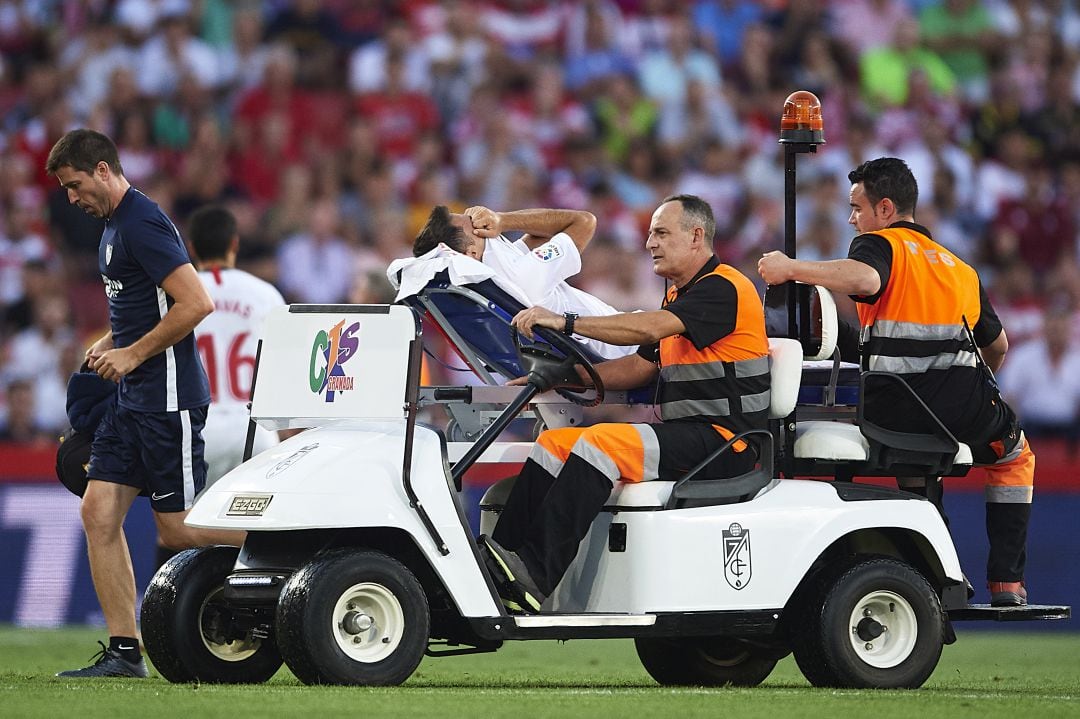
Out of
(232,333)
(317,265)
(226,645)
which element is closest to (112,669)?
(226,645)

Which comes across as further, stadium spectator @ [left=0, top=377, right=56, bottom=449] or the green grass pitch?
stadium spectator @ [left=0, top=377, right=56, bottom=449]

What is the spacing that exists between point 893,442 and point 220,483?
8.74 feet

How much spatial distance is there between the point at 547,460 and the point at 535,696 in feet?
2.86

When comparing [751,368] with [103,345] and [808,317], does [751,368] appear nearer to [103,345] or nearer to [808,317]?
[808,317]

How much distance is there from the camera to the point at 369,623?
6742mm

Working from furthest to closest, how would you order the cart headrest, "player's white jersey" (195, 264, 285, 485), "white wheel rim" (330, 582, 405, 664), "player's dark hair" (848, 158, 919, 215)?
"player's white jersey" (195, 264, 285, 485), "player's dark hair" (848, 158, 919, 215), the cart headrest, "white wheel rim" (330, 582, 405, 664)

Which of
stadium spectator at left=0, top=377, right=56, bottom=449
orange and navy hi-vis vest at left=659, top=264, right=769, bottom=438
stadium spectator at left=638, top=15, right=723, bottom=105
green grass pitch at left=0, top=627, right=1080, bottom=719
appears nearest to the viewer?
green grass pitch at left=0, top=627, right=1080, bottom=719

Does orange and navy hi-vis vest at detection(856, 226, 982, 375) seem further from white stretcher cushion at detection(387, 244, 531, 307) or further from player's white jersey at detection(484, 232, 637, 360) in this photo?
white stretcher cushion at detection(387, 244, 531, 307)

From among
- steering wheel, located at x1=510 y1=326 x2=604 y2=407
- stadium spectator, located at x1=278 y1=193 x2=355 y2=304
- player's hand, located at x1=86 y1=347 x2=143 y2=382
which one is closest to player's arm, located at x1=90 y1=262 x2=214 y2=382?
player's hand, located at x1=86 y1=347 x2=143 y2=382

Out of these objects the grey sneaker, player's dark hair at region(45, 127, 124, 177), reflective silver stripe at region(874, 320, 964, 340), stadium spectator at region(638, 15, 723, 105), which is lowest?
the grey sneaker

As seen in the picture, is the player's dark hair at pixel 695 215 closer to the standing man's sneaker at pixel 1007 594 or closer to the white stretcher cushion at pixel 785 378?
the white stretcher cushion at pixel 785 378

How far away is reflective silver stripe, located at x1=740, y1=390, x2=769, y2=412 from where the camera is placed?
24.2ft

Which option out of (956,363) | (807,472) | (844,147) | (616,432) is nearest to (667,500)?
(616,432)

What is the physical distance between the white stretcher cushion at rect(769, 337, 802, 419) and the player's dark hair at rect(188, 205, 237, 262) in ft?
11.1
